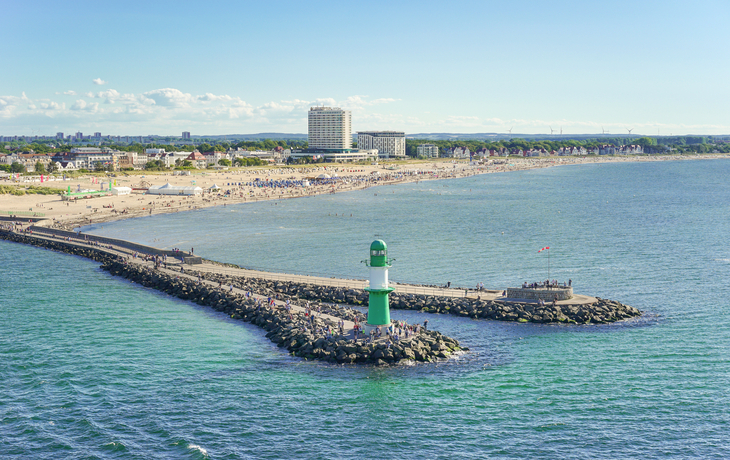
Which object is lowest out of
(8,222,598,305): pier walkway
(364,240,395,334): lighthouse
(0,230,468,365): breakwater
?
(0,230,468,365): breakwater

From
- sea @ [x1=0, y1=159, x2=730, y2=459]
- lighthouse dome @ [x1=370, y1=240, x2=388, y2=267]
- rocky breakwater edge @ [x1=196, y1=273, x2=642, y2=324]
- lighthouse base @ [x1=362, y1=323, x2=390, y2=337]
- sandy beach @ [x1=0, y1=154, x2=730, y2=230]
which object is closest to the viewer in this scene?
sea @ [x1=0, y1=159, x2=730, y2=459]

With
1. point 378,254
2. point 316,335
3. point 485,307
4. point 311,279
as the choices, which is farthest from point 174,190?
point 378,254

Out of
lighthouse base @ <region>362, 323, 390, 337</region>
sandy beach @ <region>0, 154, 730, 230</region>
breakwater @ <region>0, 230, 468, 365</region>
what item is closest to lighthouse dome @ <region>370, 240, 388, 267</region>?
lighthouse base @ <region>362, 323, 390, 337</region>

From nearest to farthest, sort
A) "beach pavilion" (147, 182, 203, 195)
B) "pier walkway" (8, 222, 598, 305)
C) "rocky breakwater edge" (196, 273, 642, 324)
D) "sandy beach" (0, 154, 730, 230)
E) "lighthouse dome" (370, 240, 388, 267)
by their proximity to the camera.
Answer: "lighthouse dome" (370, 240, 388, 267) → "rocky breakwater edge" (196, 273, 642, 324) → "pier walkway" (8, 222, 598, 305) → "sandy beach" (0, 154, 730, 230) → "beach pavilion" (147, 182, 203, 195)

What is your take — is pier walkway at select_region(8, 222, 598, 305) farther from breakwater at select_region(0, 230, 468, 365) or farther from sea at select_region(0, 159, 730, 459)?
sea at select_region(0, 159, 730, 459)

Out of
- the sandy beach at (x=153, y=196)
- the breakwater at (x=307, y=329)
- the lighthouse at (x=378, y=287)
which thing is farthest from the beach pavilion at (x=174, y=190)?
the lighthouse at (x=378, y=287)

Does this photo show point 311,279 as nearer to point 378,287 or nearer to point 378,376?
point 378,287

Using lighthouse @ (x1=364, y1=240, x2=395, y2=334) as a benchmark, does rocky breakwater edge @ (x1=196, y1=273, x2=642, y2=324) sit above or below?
below
